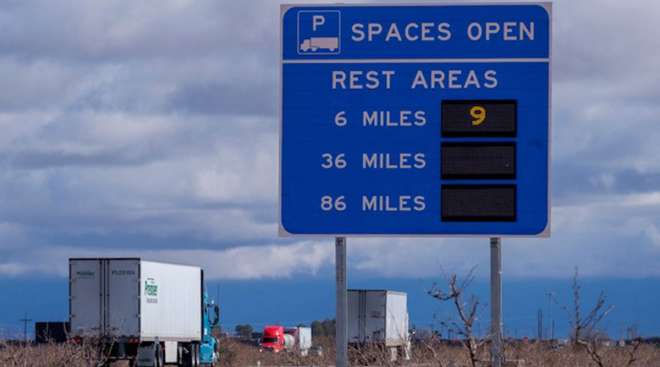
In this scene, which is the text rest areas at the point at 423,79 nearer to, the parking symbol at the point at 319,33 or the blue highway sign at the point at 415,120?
the blue highway sign at the point at 415,120

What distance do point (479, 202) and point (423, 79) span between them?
121cm

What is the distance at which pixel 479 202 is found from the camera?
1277cm

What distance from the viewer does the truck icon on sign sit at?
42.2 feet

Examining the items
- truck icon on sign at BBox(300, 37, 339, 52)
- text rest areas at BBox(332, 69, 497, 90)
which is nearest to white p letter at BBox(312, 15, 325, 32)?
truck icon on sign at BBox(300, 37, 339, 52)

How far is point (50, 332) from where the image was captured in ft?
139

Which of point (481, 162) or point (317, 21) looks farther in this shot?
point (317, 21)

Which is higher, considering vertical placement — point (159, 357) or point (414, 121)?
point (414, 121)

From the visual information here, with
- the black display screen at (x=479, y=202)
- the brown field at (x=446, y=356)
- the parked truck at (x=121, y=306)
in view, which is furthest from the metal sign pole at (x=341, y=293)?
the parked truck at (x=121, y=306)

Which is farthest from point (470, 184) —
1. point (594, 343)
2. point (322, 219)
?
point (594, 343)

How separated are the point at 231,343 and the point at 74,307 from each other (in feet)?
93.8

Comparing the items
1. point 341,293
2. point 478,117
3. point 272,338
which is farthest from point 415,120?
point 272,338

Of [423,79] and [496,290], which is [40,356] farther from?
[423,79]

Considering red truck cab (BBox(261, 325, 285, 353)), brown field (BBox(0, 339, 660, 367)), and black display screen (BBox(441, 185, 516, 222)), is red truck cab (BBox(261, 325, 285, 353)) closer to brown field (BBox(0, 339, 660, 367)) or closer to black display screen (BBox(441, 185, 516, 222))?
brown field (BBox(0, 339, 660, 367))

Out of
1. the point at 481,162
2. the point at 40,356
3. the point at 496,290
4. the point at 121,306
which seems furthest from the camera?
the point at 121,306
